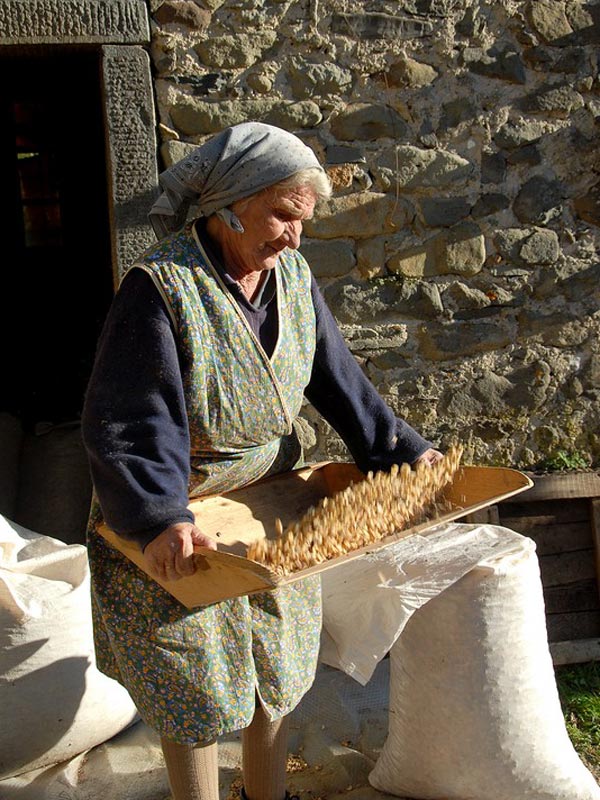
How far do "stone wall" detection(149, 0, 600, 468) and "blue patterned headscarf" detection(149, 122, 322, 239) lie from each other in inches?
48.5

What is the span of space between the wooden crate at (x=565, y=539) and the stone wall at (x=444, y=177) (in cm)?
17

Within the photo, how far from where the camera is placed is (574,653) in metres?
3.29

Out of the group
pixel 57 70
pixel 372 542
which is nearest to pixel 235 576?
pixel 372 542

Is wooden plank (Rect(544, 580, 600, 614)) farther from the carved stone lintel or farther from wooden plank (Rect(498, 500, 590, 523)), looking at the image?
the carved stone lintel

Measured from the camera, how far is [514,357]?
136 inches

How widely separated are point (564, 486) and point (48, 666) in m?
1.89

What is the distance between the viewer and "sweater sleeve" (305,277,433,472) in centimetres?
224

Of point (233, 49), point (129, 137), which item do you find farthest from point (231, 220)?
point (233, 49)

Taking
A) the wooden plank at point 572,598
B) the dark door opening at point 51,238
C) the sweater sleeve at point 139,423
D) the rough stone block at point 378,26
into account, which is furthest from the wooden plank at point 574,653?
the dark door opening at point 51,238

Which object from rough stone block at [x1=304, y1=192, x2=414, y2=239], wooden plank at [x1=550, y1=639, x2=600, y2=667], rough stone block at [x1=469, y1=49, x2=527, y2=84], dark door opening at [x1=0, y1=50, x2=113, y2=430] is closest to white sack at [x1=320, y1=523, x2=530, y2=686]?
wooden plank at [x1=550, y1=639, x2=600, y2=667]

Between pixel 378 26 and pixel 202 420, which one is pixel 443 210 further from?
pixel 202 420

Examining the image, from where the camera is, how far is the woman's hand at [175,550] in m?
1.71

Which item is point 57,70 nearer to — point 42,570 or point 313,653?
point 42,570

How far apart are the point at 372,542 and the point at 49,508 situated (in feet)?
7.15
